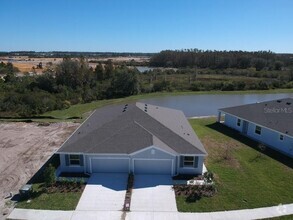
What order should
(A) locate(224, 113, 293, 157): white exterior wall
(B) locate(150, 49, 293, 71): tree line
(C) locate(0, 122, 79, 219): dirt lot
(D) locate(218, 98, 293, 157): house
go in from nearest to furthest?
(C) locate(0, 122, 79, 219): dirt lot
(A) locate(224, 113, 293, 157): white exterior wall
(D) locate(218, 98, 293, 157): house
(B) locate(150, 49, 293, 71): tree line

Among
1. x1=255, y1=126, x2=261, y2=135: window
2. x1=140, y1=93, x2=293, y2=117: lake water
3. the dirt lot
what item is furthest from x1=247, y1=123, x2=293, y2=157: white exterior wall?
the dirt lot

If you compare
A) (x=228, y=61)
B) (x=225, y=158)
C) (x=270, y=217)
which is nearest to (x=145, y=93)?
(x=225, y=158)

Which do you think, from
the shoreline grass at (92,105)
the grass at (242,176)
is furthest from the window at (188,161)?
the shoreline grass at (92,105)

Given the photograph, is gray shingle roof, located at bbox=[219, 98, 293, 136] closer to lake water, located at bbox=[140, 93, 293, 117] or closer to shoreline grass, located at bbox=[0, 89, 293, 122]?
lake water, located at bbox=[140, 93, 293, 117]

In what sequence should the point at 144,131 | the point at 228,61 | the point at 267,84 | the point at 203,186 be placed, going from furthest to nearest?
the point at 228,61
the point at 267,84
the point at 144,131
the point at 203,186

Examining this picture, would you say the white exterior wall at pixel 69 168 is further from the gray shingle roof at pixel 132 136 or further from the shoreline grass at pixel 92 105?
the shoreline grass at pixel 92 105

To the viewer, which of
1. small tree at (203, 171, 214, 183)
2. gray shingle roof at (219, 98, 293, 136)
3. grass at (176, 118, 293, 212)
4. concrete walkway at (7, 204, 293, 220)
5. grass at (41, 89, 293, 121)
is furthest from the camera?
grass at (41, 89, 293, 121)

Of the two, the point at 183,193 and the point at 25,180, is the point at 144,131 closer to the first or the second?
the point at 183,193
